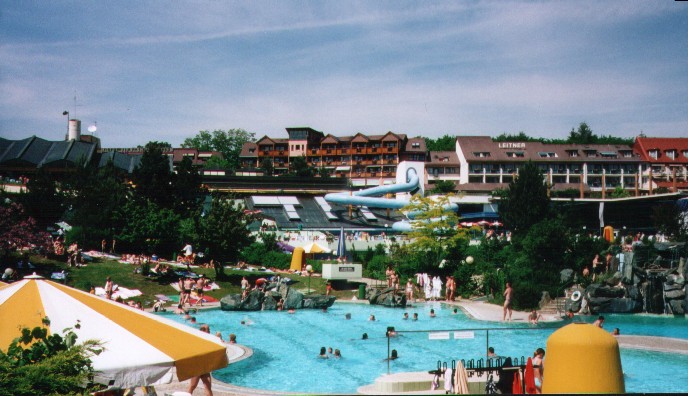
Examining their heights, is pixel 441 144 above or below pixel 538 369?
above

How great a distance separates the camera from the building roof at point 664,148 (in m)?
50.2

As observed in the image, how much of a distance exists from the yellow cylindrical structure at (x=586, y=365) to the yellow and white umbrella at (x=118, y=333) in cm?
388

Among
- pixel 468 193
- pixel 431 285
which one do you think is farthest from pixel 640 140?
pixel 431 285

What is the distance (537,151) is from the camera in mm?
81938

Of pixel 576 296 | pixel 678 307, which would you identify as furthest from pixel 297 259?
pixel 678 307

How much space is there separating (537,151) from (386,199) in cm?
3216

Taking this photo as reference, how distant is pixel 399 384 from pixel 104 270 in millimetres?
21535

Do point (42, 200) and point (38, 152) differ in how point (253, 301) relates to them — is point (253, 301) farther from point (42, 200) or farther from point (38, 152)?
point (38, 152)

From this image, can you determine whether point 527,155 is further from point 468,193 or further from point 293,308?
point 293,308

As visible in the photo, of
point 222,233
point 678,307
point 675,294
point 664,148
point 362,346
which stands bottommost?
point 362,346

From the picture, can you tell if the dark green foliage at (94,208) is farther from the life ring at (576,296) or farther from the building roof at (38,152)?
the life ring at (576,296)

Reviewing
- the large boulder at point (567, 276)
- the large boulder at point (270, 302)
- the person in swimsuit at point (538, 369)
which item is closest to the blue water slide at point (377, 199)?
the large boulder at point (567, 276)

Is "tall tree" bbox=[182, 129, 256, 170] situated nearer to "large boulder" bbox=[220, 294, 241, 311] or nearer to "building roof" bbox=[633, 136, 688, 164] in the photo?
"building roof" bbox=[633, 136, 688, 164]

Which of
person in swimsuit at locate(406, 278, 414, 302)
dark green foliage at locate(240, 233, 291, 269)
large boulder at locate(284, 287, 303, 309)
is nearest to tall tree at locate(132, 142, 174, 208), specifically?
dark green foliage at locate(240, 233, 291, 269)
